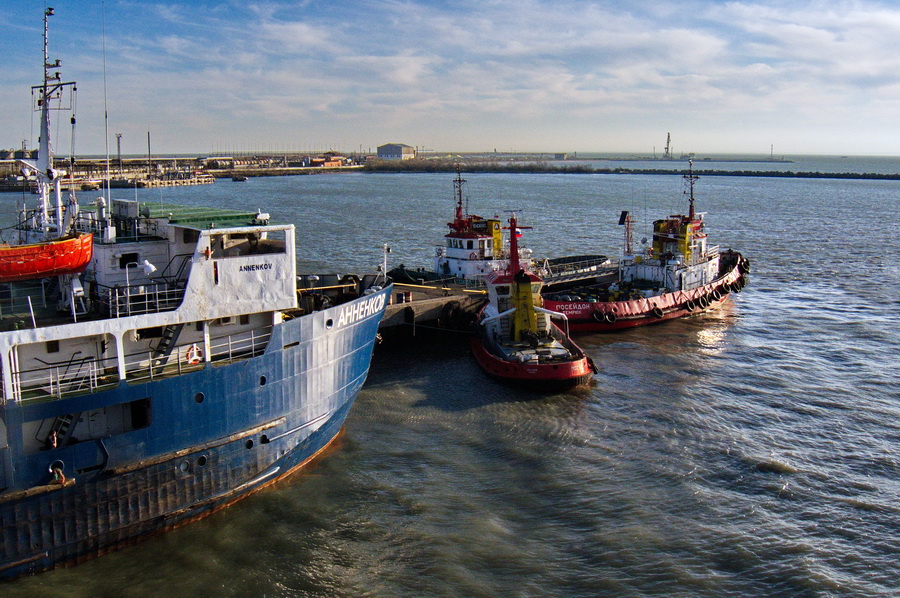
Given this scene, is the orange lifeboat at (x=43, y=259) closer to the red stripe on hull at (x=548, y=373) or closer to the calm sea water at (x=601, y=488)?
the calm sea water at (x=601, y=488)

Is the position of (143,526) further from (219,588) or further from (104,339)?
(104,339)

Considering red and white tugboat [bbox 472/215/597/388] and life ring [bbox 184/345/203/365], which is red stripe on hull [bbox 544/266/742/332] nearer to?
red and white tugboat [bbox 472/215/597/388]

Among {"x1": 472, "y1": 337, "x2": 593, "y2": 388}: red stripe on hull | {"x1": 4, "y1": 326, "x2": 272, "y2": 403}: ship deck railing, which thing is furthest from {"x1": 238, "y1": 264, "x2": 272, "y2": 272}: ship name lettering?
{"x1": 472, "y1": 337, "x2": 593, "y2": 388}: red stripe on hull

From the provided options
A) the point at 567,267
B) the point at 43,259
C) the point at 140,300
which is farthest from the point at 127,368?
the point at 567,267

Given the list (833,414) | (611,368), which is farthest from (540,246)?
(833,414)

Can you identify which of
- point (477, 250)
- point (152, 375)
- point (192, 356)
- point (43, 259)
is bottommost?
point (152, 375)

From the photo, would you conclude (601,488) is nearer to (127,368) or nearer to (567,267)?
(127,368)
